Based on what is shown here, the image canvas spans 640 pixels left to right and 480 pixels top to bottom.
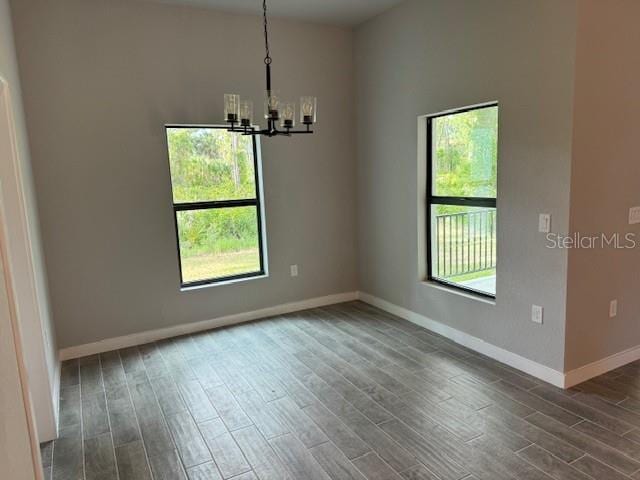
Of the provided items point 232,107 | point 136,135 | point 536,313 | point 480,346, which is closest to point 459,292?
point 480,346

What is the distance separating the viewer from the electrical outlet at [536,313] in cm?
295

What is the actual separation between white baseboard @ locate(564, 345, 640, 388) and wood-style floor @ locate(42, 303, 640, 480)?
0.26ft

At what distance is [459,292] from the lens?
3666mm

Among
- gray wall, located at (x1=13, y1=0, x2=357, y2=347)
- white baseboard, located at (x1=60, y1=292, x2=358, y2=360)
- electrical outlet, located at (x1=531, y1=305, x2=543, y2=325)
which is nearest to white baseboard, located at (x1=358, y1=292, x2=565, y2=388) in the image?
electrical outlet, located at (x1=531, y1=305, x2=543, y2=325)

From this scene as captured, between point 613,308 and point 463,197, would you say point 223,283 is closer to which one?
point 463,197

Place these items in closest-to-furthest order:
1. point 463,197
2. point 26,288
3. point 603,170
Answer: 1. point 26,288
2. point 603,170
3. point 463,197

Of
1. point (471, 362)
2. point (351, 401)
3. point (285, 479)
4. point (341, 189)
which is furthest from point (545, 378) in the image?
point (341, 189)

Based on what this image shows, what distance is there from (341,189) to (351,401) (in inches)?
99.2

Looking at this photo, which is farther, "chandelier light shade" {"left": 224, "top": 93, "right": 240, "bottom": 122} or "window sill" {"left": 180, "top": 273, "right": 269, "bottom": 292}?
"window sill" {"left": 180, "top": 273, "right": 269, "bottom": 292}

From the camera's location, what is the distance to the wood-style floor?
2.21m

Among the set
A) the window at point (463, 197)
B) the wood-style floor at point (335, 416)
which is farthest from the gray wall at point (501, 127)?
the wood-style floor at point (335, 416)

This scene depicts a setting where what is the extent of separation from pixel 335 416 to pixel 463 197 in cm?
204

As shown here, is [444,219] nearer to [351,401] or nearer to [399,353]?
[399,353]

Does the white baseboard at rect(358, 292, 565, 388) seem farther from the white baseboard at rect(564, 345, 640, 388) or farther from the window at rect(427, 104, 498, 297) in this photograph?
the window at rect(427, 104, 498, 297)
